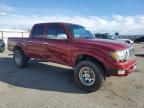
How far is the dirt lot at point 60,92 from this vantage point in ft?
17.7

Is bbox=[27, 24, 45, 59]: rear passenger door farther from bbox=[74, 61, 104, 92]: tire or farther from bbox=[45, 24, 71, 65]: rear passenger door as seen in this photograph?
bbox=[74, 61, 104, 92]: tire

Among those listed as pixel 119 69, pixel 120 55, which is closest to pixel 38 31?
pixel 120 55

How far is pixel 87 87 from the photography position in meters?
6.43

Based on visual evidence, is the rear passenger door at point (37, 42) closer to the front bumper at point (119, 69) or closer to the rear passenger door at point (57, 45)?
the rear passenger door at point (57, 45)

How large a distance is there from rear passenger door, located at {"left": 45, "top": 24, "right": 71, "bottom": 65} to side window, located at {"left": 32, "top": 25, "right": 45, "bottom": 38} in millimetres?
381

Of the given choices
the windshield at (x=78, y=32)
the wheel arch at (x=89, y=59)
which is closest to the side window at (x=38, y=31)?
the windshield at (x=78, y=32)

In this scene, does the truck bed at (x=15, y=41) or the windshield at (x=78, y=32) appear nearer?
the windshield at (x=78, y=32)

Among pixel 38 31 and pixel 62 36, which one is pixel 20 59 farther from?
pixel 62 36

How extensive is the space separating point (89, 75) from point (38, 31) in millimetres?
3241

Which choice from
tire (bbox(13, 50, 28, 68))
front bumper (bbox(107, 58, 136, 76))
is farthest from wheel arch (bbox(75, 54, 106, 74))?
tire (bbox(13, 50, 28, 68))

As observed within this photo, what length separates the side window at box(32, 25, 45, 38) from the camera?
8.51m

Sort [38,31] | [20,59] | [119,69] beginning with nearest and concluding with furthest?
[119,69] → [38,31] → [20,59]

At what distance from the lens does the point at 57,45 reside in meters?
7.54

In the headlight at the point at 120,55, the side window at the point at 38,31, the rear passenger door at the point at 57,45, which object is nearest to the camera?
the headlight at the point at 120,55
